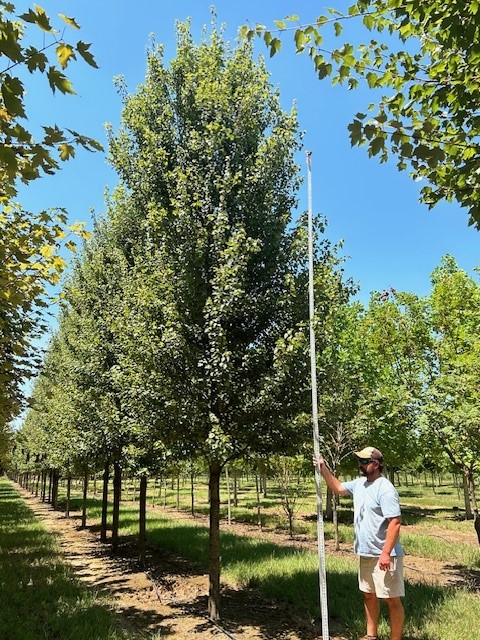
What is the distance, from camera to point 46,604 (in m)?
7.52

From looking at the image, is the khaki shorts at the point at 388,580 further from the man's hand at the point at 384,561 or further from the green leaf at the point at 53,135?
the green leaf at the point at 53,135

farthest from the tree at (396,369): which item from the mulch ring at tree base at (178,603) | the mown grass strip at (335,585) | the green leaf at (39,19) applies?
the green leaf at (39,19)

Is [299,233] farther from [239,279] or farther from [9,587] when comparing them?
[9,587]

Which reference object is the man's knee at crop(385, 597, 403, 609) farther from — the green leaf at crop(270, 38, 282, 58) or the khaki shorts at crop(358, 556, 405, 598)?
the green leaf at crop(270, 38, 282, 58)

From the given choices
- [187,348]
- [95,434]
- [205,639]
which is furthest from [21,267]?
[95,434]

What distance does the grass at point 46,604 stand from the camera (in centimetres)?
610

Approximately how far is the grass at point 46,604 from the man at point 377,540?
3.28 m

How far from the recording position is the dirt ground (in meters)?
7.01

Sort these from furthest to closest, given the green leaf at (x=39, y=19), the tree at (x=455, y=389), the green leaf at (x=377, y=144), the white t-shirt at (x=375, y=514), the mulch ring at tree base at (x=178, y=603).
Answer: the tree at (x=455, y=389), the mulch ring at tree base at (x=178, y=603), the white t-shirt at (x=375, y=514), the green leaf at (x=377, y=144), the green leaf at (x=39, y=19)

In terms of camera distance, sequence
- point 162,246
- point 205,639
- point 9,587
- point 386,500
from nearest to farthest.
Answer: point 386,500 → point 205,639 → point 162,246 → point 9,587

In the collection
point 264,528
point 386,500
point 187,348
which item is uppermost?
point 187,348

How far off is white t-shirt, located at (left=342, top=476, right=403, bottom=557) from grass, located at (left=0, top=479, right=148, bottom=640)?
3.41 m

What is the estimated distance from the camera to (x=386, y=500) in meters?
4.83

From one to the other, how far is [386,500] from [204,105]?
673 cm
